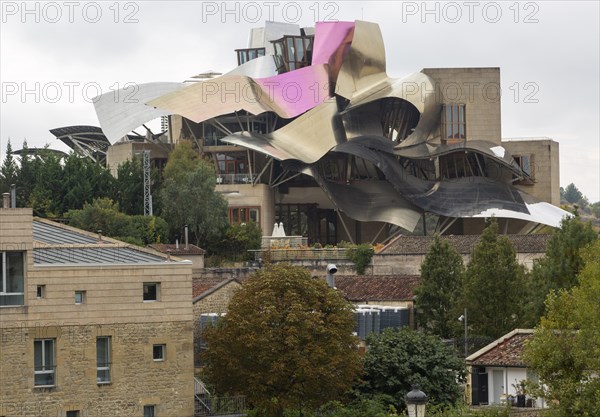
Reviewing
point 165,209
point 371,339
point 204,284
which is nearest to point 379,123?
point 165,209

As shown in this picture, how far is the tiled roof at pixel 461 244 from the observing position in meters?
76.1

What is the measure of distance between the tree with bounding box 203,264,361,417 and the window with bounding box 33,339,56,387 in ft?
22.1

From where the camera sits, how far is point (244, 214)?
10912 cm

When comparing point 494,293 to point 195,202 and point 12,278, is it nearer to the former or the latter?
point 12,278

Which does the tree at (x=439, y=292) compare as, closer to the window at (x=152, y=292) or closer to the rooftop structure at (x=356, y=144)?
the window at (x=152, y=292)

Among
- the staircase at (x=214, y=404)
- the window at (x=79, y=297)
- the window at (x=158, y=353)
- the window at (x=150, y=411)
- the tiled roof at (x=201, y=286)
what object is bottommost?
the staircase at (x=214, y=404)

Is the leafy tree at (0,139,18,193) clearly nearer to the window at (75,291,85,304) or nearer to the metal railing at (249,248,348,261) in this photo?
the metal railing at (249,248,348,261)

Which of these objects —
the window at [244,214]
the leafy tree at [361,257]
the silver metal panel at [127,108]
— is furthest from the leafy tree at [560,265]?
the silver metal panel at [127,108]

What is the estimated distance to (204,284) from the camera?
59250 millimetres

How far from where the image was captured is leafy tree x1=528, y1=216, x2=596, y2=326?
54.0 meters

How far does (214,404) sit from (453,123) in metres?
67.5

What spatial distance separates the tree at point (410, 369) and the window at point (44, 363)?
10278mm

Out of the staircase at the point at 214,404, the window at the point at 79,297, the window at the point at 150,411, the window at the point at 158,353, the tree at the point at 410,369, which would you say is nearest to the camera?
the window at the point at 79,297

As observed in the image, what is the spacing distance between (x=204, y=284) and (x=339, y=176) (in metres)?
53.3
